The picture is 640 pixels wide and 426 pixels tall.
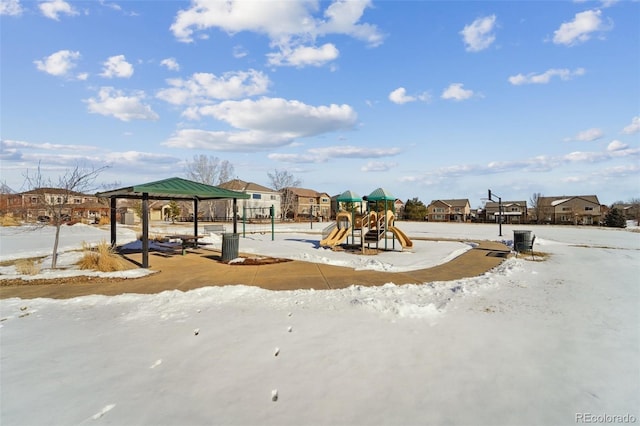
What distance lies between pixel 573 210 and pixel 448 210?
88.5 ft

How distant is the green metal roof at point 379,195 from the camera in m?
17.1

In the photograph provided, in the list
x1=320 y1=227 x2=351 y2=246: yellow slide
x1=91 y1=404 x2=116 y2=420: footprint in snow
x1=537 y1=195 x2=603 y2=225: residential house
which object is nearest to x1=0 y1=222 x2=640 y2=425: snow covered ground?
x1=91 y1=404 x2=116 y2=420: footprint in snow

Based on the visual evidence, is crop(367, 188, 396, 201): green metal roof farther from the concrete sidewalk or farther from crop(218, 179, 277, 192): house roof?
crop(218, 179, 277, 192): house roof

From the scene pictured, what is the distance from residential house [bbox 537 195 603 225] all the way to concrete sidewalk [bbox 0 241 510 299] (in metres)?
73.8

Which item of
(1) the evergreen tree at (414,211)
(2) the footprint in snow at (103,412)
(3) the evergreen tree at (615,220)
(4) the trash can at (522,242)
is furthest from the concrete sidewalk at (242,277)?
(1) the evergreen tree at (414,211)

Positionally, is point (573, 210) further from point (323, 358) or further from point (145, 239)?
point (323, 358)

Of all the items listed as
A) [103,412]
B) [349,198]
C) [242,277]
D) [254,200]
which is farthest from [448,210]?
[103,412]

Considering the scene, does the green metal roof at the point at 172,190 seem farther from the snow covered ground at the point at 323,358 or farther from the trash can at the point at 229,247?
the snow covered ground at the point at 323,358

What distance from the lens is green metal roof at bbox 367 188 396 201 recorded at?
17077 millimetres

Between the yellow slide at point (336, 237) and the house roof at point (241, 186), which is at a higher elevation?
the house roof at point (241, 186)

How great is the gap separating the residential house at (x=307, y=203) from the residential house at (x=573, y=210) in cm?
4817

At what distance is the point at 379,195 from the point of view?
17.3 meters

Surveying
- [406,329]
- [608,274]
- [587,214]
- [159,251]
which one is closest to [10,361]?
[406,329]

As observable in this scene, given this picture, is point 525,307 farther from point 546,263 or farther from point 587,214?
point 587,214
